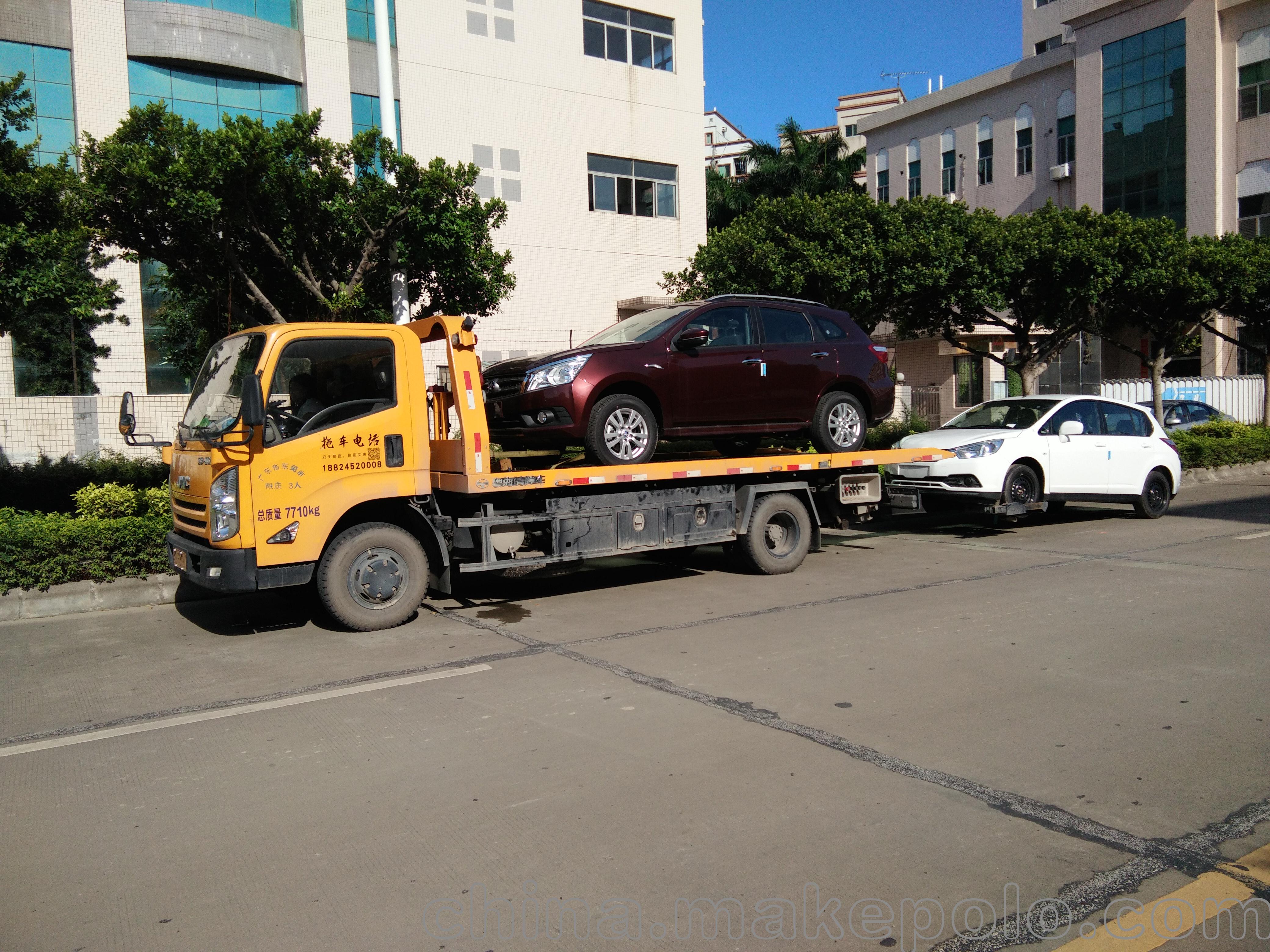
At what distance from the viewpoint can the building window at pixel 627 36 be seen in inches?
953

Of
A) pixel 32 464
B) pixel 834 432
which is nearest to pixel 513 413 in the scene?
pixel 834 432

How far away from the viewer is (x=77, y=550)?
9.10 metres

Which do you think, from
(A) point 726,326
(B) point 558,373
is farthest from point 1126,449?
(B) point 558,373

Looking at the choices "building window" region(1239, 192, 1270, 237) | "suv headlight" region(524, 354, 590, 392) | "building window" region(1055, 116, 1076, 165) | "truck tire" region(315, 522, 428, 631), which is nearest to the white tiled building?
"suv headlight" region(524, 354, 590, 392)

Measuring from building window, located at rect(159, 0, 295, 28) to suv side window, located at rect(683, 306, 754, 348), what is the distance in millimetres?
14196

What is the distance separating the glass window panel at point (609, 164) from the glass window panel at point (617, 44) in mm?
2460

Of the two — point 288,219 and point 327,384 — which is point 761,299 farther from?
point 288,219

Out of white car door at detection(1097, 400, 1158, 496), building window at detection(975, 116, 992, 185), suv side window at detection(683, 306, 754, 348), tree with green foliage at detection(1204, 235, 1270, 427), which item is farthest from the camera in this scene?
building window at detection(975, 116, 992, 185)

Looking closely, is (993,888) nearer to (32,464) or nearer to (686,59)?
(32,464)

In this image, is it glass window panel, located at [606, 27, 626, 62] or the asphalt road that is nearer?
the asphalt road

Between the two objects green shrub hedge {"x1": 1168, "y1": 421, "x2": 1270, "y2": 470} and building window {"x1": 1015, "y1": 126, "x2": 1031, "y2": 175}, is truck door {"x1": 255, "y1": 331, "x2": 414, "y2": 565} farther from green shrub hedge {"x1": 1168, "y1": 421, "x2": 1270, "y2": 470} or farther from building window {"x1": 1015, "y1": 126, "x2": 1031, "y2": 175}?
building window {"x1": 1015, "y1": 126, "x2": 1031, "y2": 175}

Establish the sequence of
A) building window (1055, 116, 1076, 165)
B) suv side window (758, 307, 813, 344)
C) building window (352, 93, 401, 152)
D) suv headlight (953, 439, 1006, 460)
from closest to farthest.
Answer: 1. suv side window (758, 307, 813, 344)
2. suv headlight (953, 439, 1006, 460)
3. building window (352, 93, 401, 152)
4. building window (1055, 116, 1076, 165)

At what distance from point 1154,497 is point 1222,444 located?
7450 mm

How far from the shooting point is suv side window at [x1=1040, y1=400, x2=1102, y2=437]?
40.3ft
